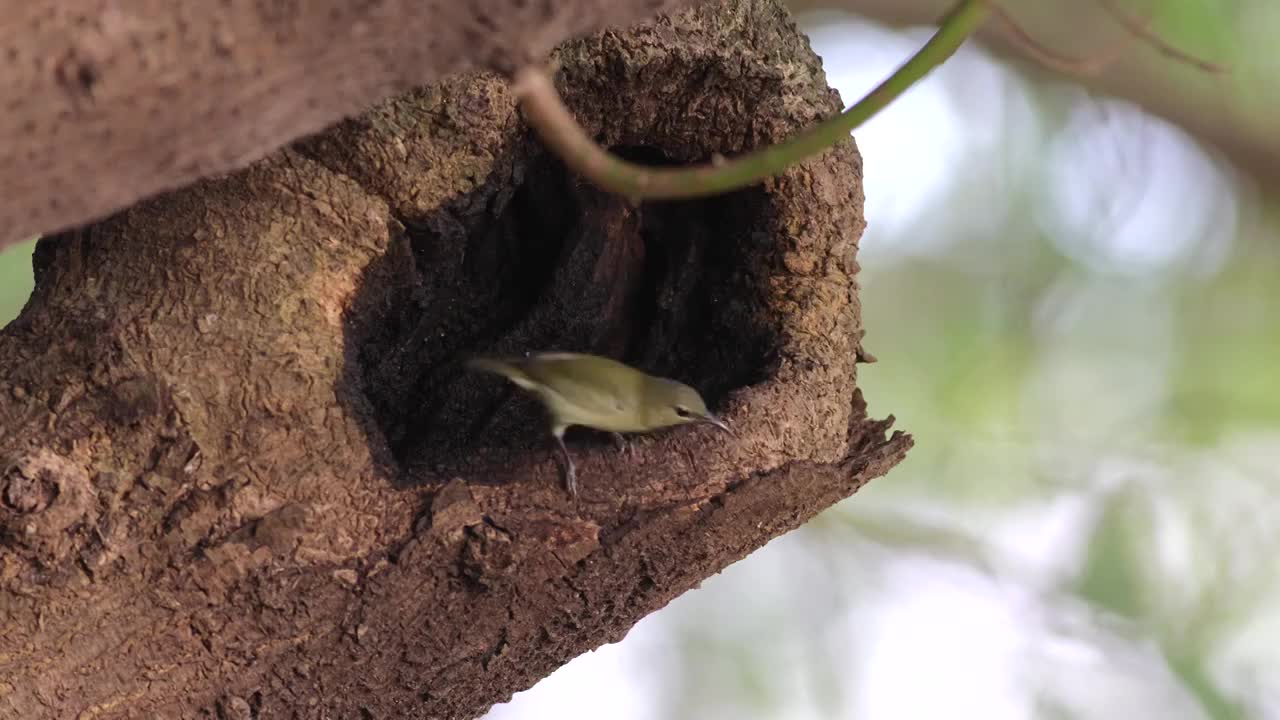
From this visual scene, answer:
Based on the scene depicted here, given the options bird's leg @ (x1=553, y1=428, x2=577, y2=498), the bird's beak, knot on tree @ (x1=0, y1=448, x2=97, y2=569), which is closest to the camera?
knot on tree @ (x1=0, y1=448, x2=97, y2=569)

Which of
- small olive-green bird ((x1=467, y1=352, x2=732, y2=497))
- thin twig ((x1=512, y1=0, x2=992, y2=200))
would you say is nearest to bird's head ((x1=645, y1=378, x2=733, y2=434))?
small olive-green bird ((x1=467, y1=352, x2=732, y2=497))

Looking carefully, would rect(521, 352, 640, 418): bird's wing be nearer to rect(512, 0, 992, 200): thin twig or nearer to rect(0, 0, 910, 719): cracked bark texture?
rect(0, 0, 910, 719): cracked bark texture

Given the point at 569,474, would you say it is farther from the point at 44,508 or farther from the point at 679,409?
the point at 44,508

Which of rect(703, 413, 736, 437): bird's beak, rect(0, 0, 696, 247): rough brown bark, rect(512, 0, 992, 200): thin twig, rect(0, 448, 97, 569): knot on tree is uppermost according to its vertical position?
rect(703, 413, 736, 437): bird's beak

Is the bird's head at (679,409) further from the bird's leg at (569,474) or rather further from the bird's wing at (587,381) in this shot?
the bird's leg at (569,474)

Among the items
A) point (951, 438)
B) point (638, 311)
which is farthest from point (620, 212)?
point (951, 438)

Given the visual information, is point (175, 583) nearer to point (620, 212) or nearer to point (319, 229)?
point (319, 229)

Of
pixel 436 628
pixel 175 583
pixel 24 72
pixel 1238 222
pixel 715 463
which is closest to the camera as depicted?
pixel 24 72

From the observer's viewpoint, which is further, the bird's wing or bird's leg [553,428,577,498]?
the bird's wing
